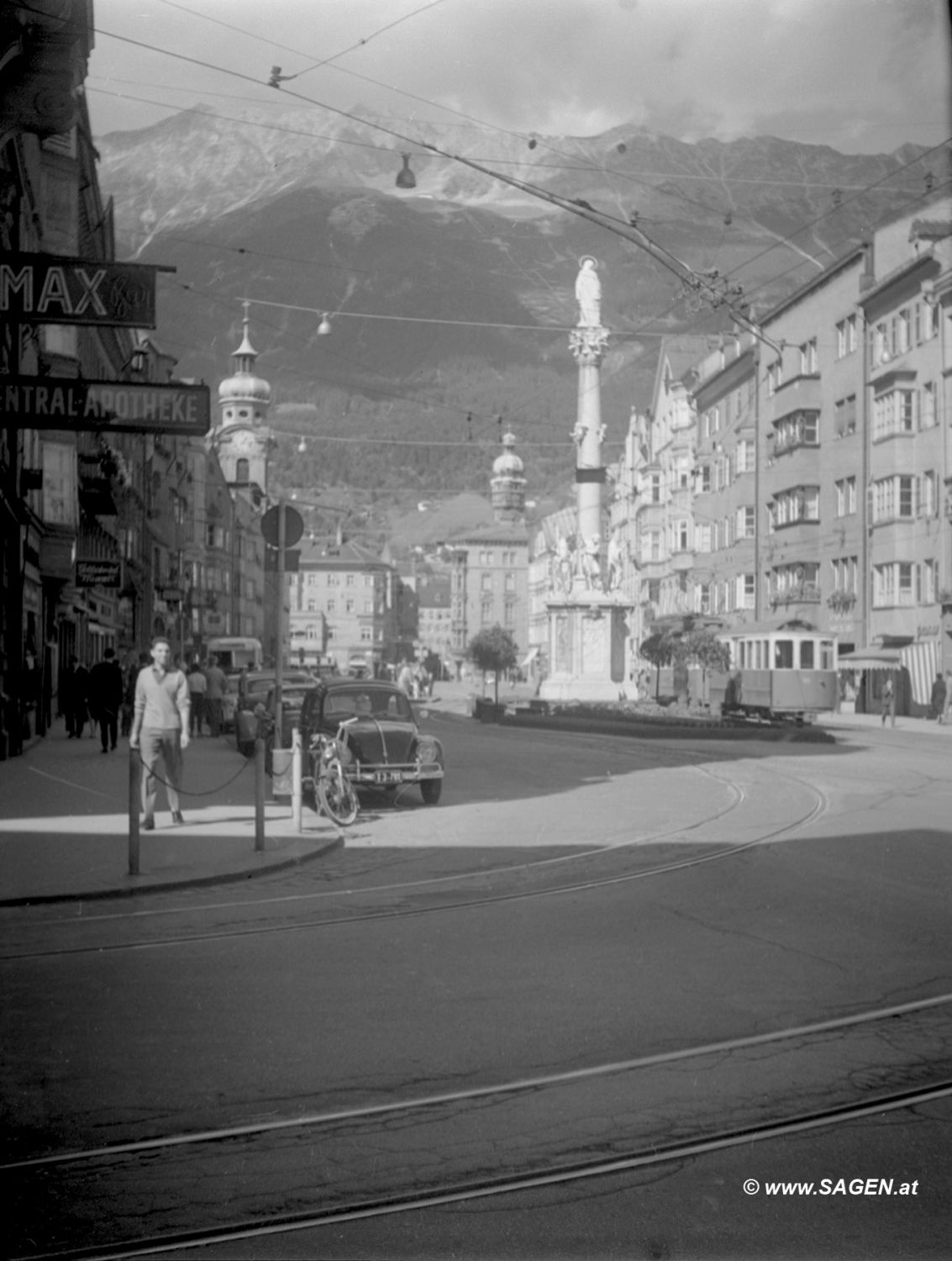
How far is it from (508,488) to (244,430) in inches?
1729

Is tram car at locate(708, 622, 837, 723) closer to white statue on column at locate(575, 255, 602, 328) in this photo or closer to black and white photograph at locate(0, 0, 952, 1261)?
black and white photograph at locate(0, 0, 952, 1261)

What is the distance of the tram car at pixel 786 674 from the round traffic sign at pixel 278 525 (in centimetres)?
3348

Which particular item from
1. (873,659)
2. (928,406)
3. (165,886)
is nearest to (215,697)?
(873,659)

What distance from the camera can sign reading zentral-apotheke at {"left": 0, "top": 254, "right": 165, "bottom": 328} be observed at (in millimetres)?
13922

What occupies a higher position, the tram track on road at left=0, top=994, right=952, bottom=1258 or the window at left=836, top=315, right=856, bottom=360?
the window at left=836, top=315, right=856, bottom=360

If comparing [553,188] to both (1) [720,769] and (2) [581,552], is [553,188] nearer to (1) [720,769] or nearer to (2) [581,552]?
(1) [720,769]

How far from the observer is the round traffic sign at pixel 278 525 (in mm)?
17000

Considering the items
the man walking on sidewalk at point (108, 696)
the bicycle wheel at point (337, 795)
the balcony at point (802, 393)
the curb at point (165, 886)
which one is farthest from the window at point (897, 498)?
the curb at point (165, 886)

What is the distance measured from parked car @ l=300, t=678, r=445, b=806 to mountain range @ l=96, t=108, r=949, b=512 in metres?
6.59

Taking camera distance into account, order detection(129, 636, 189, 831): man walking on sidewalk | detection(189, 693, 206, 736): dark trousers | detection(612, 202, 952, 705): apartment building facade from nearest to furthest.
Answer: detection(129, 636, 189, 831): man walking on sidewalk → detection(189, 693, 206, 736): dark trousers → detection(612, 202, 952, 705): apartment building facade

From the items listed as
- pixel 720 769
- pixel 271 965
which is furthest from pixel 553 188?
pixel 271 965

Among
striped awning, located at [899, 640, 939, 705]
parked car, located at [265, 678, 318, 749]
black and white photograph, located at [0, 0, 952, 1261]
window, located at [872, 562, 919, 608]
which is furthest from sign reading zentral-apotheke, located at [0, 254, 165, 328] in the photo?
window, located at [872, 562, 919, 608]

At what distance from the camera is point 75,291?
14.2m

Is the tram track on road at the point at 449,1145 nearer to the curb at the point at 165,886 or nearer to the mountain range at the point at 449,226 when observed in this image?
the curb at the point at 165,886
